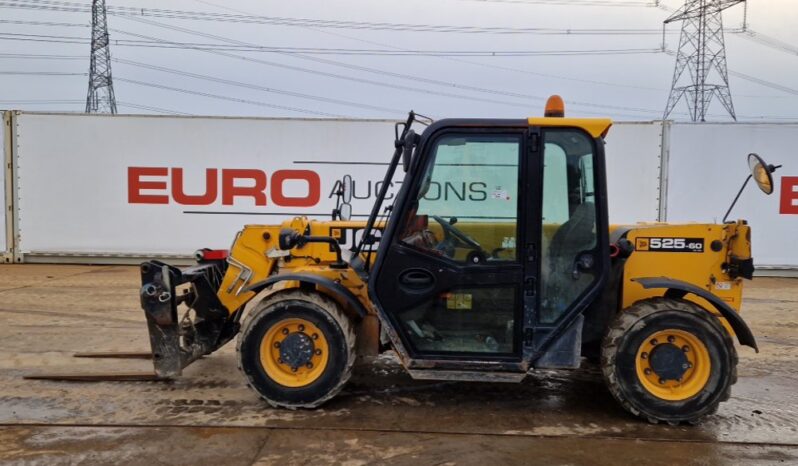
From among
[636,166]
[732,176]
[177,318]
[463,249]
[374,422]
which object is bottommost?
[374,422]

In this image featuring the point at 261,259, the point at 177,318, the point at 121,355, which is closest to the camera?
the point at 177,318

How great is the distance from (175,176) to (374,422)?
808 centimetres

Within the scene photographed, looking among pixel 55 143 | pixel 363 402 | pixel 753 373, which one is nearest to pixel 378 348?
pixel 363 402

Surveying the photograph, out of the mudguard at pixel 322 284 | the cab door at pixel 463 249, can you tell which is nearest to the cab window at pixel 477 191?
the cab door at pixel 463 249

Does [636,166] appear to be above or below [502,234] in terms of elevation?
above

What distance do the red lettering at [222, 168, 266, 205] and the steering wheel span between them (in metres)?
7.10

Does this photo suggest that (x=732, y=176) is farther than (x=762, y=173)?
Yes

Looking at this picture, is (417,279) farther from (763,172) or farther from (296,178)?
(296,178)

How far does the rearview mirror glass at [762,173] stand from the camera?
3.73 m

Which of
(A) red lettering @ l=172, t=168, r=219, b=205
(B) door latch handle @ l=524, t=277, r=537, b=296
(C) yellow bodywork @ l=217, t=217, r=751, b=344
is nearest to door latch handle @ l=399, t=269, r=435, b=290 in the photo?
(C) yellow bodywork @ l=217, t=217, r=751, b=344

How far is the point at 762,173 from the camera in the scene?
152 inches

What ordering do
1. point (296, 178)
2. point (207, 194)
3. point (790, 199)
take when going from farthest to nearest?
point (207, 194) < point (296, 178) < point (790, 199)

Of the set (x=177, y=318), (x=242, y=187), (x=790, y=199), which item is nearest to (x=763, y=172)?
(x=177, y=318)

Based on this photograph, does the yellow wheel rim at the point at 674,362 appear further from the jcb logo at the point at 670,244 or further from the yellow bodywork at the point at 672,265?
the jcb logo at the point at 670,244
